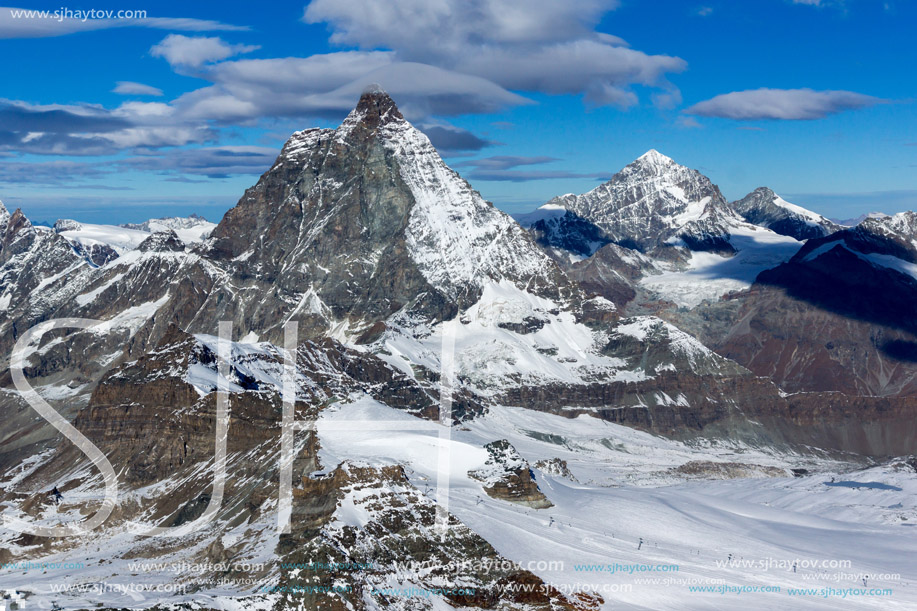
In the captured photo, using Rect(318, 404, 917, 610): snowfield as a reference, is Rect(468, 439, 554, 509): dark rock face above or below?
above

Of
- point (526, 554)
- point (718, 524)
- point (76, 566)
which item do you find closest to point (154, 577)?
point (76, 566)

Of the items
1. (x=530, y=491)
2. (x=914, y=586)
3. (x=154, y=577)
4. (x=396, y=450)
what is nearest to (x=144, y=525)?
(x=154, y=577)

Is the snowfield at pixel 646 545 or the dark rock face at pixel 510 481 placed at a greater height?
the dark rock face at pixel 510 481

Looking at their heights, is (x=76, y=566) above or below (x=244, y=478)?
below

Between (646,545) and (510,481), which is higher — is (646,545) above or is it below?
below

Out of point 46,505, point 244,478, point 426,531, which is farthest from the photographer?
point 46,505

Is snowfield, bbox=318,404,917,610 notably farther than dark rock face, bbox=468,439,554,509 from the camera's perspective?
No

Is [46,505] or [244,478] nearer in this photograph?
[244,478]

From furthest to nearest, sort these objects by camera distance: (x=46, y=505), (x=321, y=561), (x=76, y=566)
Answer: (x=46, y=505) < (x=76, y=566) < (x=321, y=561)

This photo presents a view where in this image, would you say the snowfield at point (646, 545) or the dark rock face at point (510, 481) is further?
the dark rock face at point (510, 481)

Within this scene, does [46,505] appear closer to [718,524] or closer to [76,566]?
[76,566]

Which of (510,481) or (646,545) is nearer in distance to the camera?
(646,545)
